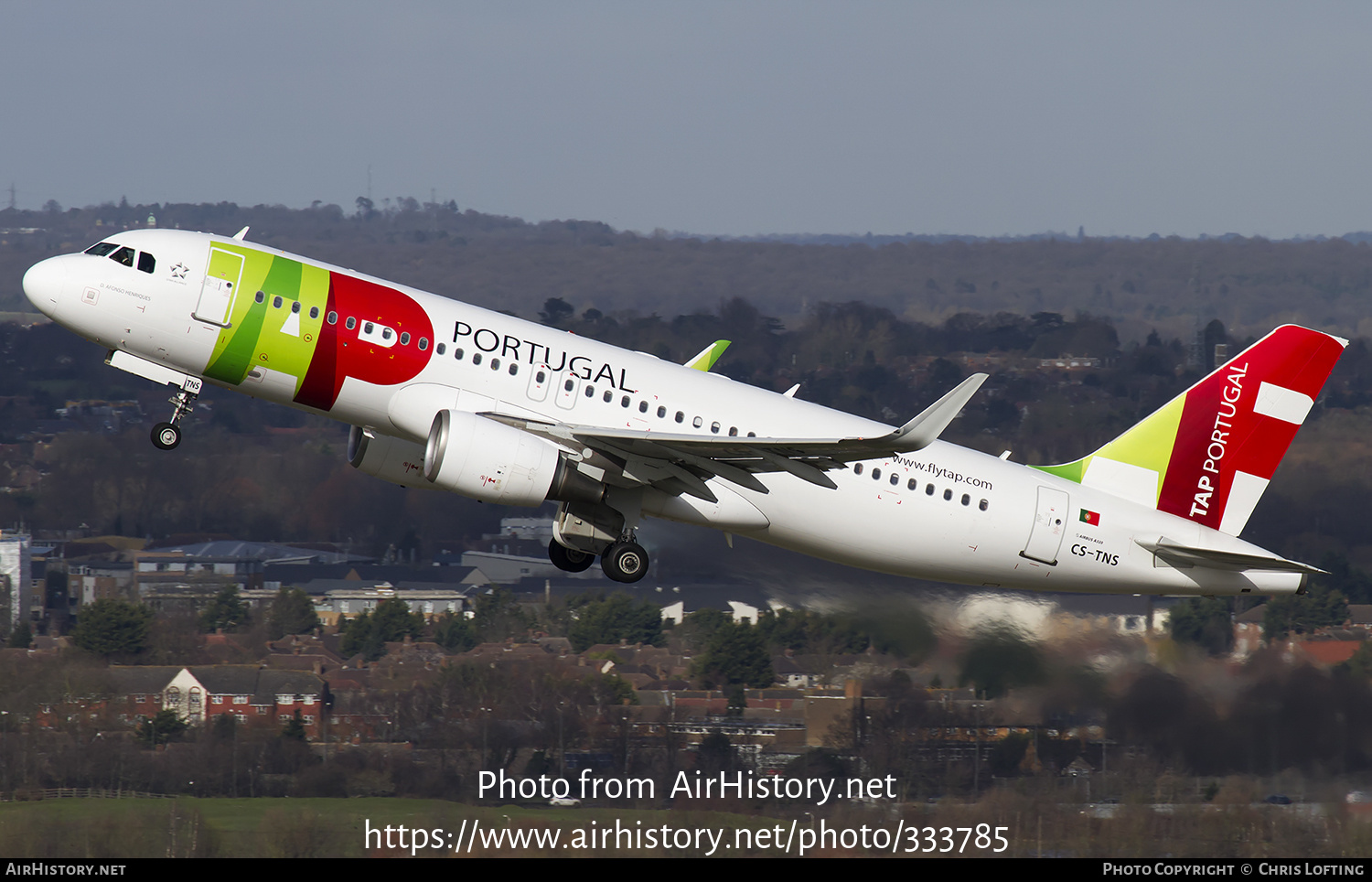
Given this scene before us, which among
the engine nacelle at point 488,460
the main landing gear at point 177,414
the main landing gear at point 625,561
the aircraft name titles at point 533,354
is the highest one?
the aircraft name titles at point 533,354

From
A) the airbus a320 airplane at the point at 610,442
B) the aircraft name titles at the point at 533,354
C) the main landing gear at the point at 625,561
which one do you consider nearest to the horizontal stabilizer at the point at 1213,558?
the airbus a320 airplane at the point at 610,442

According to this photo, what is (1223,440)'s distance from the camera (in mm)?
35344

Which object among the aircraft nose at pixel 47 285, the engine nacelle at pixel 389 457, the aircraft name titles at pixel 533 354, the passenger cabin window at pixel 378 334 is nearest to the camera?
the passenger cabin window at pixel 378 334

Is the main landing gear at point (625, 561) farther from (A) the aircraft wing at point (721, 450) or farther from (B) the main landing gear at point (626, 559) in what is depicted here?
(A) the aircraft wing at point (721, 450)

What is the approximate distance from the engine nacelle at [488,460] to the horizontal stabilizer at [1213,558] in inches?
492

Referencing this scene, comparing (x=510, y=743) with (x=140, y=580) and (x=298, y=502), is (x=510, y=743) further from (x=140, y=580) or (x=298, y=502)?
(x=298, y=502)

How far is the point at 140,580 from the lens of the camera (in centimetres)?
9269

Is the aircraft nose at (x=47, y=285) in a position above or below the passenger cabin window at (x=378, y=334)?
above

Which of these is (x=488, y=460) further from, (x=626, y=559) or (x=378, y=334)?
(x=626, y=559)

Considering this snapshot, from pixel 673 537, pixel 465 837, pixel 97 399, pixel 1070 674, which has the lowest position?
pixel 465 837

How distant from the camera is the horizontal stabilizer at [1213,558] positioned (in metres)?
33.1

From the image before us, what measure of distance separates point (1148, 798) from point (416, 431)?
21.5 meters
